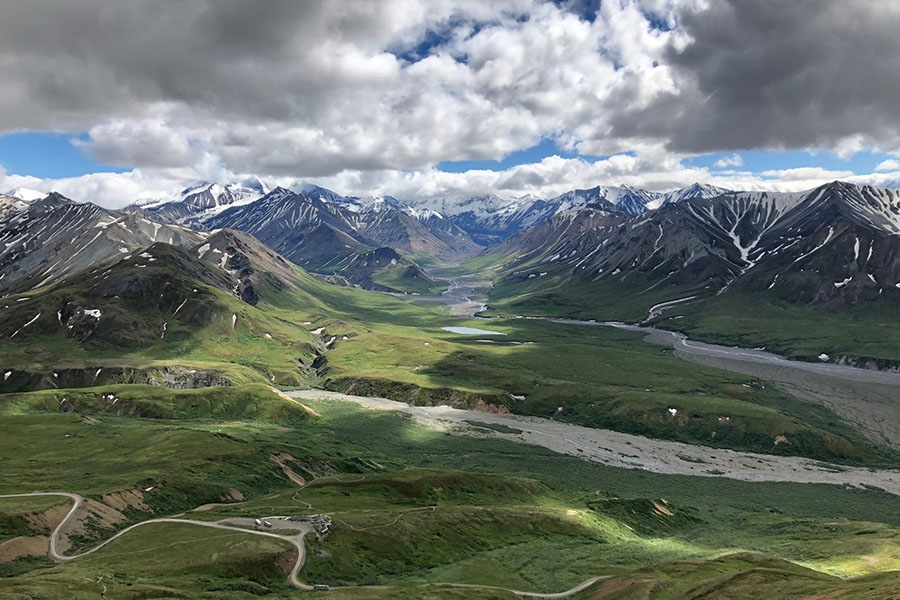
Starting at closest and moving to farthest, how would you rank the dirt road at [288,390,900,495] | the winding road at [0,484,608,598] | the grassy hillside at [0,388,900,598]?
1. the grassy hillside at [0,388,900,598]
2. the winding road at [0,484,608,598]
3. the dirt road at [288,390,900,495]

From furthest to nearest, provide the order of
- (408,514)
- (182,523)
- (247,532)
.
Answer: (408,514)
(182,523)
(247,532)

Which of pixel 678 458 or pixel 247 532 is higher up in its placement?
pixel 247 532

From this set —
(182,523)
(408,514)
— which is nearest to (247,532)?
(182,523)

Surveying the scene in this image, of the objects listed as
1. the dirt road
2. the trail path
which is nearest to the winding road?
the trail path

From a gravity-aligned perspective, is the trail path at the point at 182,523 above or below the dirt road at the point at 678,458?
→ above

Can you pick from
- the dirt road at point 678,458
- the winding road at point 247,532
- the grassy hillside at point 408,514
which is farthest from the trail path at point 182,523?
the dirt road at point 678,458

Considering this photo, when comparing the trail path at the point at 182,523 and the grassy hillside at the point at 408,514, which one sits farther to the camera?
the trail path at the point at 182,523

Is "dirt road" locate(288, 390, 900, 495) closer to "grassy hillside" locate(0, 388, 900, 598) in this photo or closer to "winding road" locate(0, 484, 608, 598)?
"grassy hillside" locate(0, 388, 900, 598)

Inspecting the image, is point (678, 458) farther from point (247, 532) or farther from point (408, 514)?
point (247, 532)

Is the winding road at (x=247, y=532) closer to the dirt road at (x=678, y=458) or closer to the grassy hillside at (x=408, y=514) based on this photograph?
the grassy hillside at (x=408, y=514)
